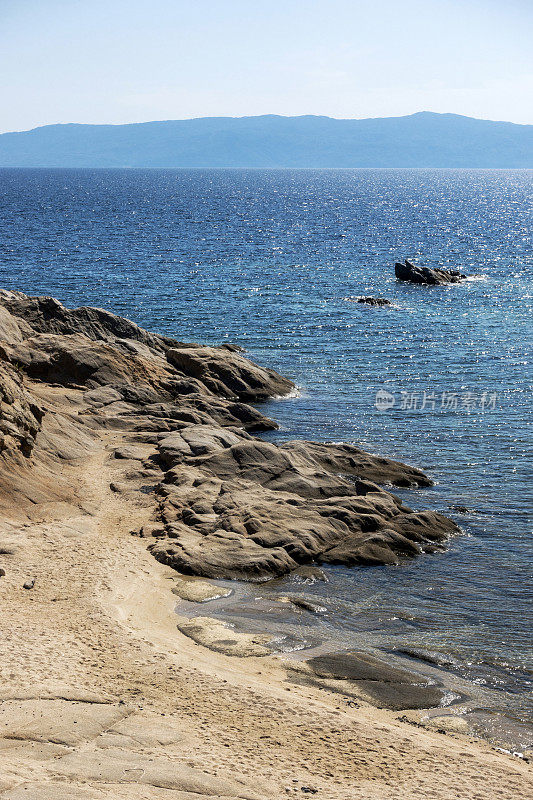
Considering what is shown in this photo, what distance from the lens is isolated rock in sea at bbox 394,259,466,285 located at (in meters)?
79.2

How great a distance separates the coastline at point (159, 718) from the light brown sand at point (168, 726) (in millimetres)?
32

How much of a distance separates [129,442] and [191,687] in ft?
55.3

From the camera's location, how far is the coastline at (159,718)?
13.1 meters

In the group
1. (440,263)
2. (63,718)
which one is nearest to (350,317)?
(440,263)

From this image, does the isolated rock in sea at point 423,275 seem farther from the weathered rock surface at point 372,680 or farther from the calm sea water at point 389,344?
the weathered rock surface at point 372,680

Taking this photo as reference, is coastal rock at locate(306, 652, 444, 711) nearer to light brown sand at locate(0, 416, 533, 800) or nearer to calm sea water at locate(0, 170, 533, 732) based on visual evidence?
light brown sand at locate(0, 416, 533, 800)

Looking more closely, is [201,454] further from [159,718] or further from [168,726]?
[168,726]

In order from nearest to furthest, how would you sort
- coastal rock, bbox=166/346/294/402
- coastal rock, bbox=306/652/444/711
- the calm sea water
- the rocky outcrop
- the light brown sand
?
the light brown sand, coastal rock, bbox=306/652/444/711, the calm sea water, the rocky outcrop, coastal rock, bbox=166/346/294/402

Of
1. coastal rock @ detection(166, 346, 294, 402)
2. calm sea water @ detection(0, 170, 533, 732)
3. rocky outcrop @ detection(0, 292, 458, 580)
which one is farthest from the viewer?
coastal rock @ detection(166, 346, 294, 402)

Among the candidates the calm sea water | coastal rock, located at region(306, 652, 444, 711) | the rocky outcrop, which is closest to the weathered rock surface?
coastal rock, located at region(306, 652, 444, 711)

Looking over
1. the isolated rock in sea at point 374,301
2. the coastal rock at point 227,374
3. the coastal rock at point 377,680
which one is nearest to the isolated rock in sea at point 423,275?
the isolated rock in sea at point 374,301

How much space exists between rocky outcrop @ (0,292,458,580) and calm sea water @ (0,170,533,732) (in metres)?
1.42

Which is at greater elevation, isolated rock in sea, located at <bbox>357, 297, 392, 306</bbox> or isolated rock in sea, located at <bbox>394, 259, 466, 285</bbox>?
isolated rock in sea, located at <bbox>394, 259, 466, 285</bbox>

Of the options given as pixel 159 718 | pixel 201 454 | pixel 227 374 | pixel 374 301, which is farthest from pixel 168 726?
pixel 374 301
